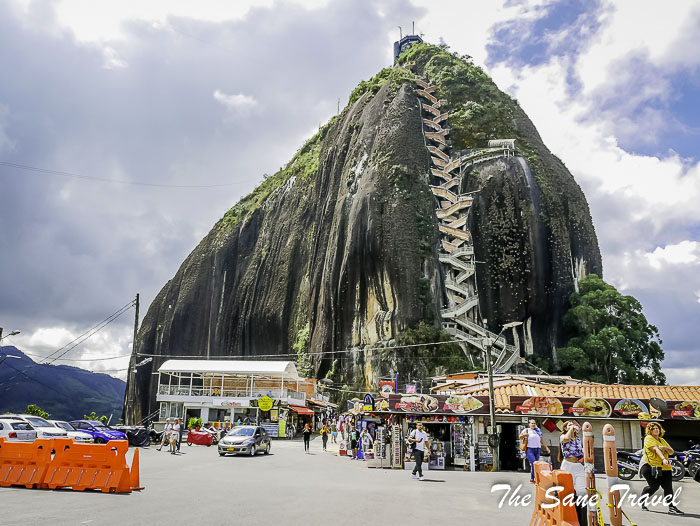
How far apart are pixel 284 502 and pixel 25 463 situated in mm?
6341

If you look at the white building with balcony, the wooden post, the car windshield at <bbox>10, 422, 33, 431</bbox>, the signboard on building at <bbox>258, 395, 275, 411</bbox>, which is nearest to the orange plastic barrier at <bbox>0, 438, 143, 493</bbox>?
the car windshield at <bbox>10, 422, 33, 431</bbox>

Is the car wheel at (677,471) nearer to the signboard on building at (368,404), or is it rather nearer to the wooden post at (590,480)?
the signboard on building at (368,404)

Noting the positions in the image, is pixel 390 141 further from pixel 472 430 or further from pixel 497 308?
pixel 472 430

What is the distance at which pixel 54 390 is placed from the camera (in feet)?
517

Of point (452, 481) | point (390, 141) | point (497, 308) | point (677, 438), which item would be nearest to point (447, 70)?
point (390, 141)

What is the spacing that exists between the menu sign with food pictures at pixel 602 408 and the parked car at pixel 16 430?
1842 centimetres

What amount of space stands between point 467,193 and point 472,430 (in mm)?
34814

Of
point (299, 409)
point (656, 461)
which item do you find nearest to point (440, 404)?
point (656, 461)

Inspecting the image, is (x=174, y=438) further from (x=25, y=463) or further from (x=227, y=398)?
(x=227, y=398)

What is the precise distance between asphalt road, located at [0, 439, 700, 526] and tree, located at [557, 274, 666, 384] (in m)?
30.5

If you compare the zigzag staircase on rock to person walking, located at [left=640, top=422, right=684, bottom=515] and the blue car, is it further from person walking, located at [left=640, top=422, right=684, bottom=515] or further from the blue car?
person walking, located at [left=640, top=422, right=684, bottom=515]

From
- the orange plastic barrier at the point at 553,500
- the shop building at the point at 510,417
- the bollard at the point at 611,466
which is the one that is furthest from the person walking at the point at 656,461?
the shop building at the point at 510,417

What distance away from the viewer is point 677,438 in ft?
81.7

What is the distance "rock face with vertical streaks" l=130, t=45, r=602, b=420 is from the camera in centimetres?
5103
